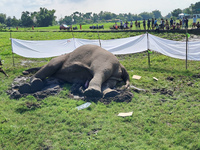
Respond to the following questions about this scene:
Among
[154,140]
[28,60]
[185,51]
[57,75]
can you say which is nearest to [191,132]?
[154,140]

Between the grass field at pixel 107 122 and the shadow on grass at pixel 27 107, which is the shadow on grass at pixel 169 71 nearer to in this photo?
the grass field at pixel 107 122

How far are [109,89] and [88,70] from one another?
135 centimetres

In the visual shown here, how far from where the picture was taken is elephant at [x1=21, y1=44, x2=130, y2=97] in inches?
311

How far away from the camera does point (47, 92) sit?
316 inches

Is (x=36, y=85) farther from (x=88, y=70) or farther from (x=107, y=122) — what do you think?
(x=107, y=122)

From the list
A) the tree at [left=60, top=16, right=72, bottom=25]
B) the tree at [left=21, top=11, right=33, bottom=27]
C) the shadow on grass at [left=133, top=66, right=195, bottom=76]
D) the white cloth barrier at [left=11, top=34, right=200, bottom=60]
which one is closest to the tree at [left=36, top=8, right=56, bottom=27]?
the tree at [left=21, top=11, right=33, bottom=27]

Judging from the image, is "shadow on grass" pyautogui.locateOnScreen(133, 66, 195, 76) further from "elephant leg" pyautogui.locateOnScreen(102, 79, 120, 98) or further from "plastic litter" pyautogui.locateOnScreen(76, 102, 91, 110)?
"plastic litter" pyautogui.locateOnScreen(76, 102, 91, 110)

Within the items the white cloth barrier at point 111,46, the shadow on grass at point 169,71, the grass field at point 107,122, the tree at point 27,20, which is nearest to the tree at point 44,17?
the tree at point 27,20

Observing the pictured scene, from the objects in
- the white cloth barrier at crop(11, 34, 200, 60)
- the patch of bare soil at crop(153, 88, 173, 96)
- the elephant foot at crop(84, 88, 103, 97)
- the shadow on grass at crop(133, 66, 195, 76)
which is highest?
the white cloth barrier at crop(11, 34, 200, 60)

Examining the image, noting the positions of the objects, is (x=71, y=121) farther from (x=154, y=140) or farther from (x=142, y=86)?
(x=142, y=86)

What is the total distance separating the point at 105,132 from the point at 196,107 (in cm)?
307

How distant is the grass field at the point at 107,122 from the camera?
4914mm

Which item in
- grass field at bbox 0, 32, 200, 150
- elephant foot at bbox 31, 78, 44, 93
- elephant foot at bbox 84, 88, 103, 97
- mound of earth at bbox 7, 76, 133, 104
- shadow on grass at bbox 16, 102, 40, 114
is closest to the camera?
grass field at bbox 0, 32, 200, 150

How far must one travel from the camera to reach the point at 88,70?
842 cm
